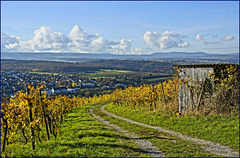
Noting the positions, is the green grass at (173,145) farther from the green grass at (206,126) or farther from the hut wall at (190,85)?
the hut wall at (190,85)

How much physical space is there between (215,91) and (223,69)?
2.11 m

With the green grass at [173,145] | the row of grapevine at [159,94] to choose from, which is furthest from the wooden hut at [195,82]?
the green grass at [173,145]

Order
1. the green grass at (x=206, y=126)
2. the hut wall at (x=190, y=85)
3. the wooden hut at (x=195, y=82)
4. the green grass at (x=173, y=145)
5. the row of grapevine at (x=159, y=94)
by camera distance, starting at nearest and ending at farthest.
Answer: the green grass at (x=173, y=145)
the green grass at (x=206, y=126)
the wooden hut at (x=195, y=82)
the hut wall at (x=190, y=85)
the row of grapevine at (x=159, y=94)

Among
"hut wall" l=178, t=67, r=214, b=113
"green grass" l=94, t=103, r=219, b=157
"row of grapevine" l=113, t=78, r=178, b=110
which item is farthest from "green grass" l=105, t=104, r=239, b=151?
"row of grapevine" l=113, t=78, r=178, b=110

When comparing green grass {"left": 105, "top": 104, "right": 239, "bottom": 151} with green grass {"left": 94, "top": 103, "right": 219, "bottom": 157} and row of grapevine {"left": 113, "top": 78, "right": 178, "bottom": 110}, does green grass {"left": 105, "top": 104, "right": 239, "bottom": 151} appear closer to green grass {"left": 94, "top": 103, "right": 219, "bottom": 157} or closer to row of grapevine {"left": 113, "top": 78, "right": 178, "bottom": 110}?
green grass {"left": 94, "top": 103, "right": 219, "bottom": 157}

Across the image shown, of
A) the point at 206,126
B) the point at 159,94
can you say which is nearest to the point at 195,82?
the point at 206,126

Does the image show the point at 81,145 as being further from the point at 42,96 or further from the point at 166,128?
the point at 166,128

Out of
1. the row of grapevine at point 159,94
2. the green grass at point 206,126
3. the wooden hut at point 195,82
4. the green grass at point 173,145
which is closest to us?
the green grass at point 173,145

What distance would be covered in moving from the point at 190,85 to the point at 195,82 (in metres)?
0.66

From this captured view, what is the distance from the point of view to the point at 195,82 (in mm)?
20375

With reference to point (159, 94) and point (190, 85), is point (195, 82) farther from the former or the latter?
point (159, 94)

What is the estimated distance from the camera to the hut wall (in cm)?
1989

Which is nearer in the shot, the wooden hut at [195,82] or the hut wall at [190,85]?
the wooden hut at [195,82]

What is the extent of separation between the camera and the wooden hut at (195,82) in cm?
1906
